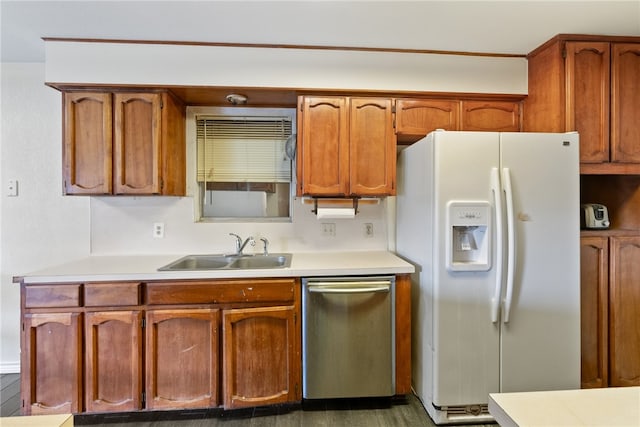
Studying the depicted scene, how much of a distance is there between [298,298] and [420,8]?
1779 millimetres

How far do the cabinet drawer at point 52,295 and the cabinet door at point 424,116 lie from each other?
224 cm

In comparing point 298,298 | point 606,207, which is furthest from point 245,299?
point 606,207

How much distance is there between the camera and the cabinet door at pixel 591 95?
1896mm

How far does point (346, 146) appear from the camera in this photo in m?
2.09

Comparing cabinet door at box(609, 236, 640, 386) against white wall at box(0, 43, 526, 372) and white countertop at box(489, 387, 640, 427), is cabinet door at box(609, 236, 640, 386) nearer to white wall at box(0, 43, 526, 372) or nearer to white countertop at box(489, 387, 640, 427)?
white wall at box(0, 43, 526, 372)

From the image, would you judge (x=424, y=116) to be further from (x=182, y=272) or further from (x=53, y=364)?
(x=53, y=364)

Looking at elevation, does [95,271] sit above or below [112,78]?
below

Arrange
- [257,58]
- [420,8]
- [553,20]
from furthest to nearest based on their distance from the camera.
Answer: [257,58] < [553,20] < [420,8]

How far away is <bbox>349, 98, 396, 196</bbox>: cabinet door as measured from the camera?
2.10 meters

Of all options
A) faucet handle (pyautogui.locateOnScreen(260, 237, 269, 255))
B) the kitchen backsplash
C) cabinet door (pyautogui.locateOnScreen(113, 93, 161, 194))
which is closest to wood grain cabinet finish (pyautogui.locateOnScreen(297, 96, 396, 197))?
the kitchen backsplash

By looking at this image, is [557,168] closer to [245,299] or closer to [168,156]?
[245,299]

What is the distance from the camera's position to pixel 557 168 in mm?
1711

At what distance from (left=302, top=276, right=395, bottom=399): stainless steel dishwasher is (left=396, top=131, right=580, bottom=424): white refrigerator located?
1.01 feet

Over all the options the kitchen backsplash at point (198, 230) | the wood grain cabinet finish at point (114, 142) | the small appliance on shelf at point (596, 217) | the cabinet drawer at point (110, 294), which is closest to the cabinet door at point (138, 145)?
the wood grain cabinet finish at point (114, 142)
